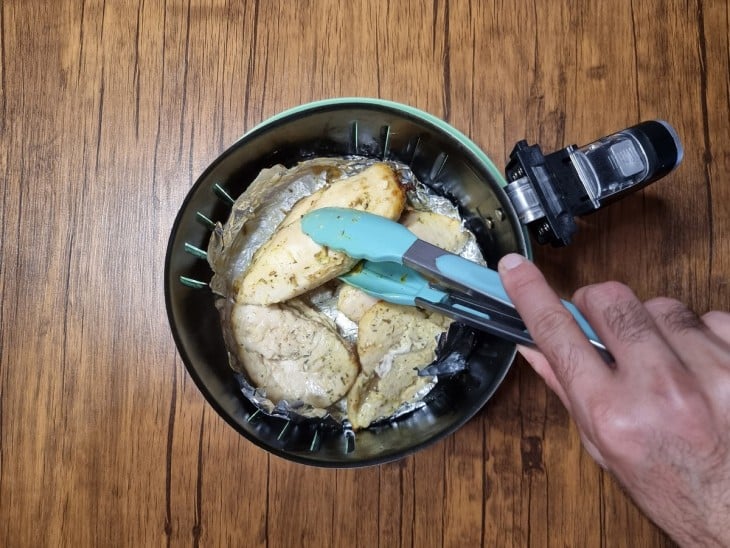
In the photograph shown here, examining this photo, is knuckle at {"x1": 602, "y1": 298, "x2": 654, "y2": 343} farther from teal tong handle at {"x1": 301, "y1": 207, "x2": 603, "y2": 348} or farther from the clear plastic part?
the clear plastic part

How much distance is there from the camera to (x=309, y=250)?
2.12 ft

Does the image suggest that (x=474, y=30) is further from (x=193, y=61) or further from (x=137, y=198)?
(x=137, y=198)

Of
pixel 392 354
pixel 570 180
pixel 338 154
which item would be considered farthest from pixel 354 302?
pixel 570 180

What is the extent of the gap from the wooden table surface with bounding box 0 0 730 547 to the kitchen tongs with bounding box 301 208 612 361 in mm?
191

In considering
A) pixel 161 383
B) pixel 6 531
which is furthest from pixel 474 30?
pixel 6 531

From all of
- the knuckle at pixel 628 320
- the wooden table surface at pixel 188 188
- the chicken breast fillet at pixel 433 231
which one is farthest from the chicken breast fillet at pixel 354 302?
the knuckle at pixel 628 320

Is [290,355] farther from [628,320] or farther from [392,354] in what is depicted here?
[628,320]

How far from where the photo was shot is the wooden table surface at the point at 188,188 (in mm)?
700

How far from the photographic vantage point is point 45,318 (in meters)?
0.74

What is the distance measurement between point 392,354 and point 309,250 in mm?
177

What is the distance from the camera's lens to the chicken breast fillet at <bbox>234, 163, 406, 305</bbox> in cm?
64

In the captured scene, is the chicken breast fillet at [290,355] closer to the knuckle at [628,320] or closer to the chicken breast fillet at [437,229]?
the chicken breast fillet at [437,229]

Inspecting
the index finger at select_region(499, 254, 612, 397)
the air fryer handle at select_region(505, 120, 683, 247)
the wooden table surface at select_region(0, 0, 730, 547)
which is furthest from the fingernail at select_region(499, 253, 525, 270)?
the wooden table surface at select_region(0, 0, 730, 547)

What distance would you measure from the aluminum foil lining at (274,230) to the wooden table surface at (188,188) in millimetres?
77
